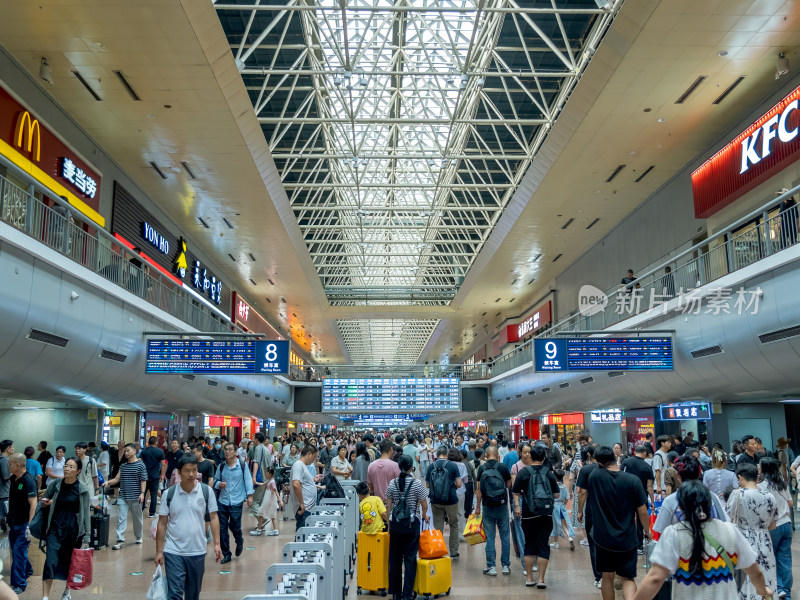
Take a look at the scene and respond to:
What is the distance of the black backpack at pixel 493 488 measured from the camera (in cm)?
1029

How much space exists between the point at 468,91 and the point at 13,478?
62.8 feet

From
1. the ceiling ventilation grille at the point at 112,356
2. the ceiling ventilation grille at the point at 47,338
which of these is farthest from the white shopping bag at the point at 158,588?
the ceiling ventilation grille at the point at 112,356

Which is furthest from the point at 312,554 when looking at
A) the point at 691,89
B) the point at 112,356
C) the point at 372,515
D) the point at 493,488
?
the point at 691,89

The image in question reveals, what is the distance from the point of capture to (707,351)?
58.0 ft

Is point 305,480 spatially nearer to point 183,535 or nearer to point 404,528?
point 404,528

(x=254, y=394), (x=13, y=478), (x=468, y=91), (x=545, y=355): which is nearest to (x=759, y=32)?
(x=545, y=355)

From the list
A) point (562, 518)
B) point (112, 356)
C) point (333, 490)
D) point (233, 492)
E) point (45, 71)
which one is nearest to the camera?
point (333, 490)

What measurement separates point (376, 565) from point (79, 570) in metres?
3.42

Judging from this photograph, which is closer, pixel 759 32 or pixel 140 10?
pixel 140 10

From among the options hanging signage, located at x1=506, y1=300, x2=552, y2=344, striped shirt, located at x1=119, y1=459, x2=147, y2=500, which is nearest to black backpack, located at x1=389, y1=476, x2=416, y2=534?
striped shirt, located at x1=119, y1=459, x2=147, y2=500

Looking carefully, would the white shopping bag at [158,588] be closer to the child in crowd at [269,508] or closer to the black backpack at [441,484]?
the black backpack at [441,484]

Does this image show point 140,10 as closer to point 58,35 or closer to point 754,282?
point 58,35

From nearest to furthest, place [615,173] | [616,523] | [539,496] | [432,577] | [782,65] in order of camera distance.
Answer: [616,523] < [432,577] < [539,496] < [782,65] < [615,173]

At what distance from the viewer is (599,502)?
23.7 feet
